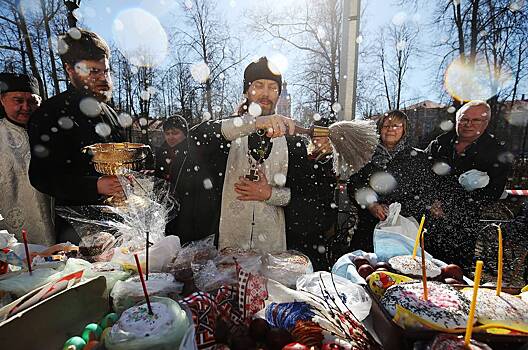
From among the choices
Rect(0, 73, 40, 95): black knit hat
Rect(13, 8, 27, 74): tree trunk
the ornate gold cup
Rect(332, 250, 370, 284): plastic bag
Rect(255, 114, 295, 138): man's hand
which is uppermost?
Rect(13, 8, 27, 74): tree trunk

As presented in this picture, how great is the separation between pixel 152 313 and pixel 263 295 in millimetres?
365

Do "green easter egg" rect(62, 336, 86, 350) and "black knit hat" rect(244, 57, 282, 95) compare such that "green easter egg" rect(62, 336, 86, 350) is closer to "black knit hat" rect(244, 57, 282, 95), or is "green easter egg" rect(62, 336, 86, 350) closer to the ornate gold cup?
the ornate gold cup

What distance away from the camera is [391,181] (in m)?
2.34

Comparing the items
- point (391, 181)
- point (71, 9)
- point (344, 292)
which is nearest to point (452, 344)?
point (344, 292)

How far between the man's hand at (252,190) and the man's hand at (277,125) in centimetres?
34

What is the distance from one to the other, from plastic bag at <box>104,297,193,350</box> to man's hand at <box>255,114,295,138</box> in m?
0.84

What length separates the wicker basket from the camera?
141 centimetres

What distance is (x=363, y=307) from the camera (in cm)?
94

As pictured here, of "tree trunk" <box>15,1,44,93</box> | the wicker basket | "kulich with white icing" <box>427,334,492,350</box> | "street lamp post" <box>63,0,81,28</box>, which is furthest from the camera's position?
"tree trunk" <box>15,1,44,93</box>

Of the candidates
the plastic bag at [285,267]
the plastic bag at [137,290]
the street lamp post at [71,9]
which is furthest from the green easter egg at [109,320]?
the street lamp post at [71,9]

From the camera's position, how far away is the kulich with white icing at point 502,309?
75cm

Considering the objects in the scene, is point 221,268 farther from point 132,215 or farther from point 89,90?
point 89,90

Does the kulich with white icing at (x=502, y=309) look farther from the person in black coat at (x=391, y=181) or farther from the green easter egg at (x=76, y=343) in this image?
the person in black coat at (x=391, y=181)

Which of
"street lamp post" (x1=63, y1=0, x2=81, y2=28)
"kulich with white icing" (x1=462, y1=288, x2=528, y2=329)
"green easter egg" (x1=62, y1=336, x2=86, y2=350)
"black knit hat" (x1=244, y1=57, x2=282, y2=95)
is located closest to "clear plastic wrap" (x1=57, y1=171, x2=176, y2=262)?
"green easter egg" (x1=62, y1=336, x2=86, y2=350)
